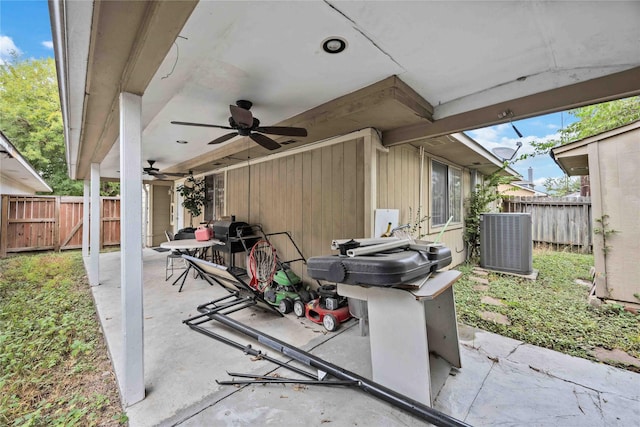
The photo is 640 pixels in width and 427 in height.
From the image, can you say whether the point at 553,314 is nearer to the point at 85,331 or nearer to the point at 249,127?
the point at 249,127

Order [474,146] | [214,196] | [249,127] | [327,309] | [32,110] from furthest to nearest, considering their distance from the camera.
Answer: [32,110]
[214,196]
[474,146]
[327,309]
[249,127]

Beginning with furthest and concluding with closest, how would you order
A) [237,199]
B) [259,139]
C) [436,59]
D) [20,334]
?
[237,199]
[259,139]
[20,334]
[436,59]

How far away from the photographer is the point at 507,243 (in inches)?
200

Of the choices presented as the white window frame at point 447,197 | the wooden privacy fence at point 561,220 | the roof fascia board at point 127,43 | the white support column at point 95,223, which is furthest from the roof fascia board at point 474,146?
the white support column at point 95,223

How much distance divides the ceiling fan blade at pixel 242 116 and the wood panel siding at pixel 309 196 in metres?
1.36

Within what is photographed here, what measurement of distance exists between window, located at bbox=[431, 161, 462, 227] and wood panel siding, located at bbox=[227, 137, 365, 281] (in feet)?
7.00

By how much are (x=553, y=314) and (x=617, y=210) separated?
5.23 ft

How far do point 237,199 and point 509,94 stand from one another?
4.92 meters

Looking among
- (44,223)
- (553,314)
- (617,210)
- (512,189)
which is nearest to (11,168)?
(44,223)

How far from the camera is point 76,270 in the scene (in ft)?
19.1

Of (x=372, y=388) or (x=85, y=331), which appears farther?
(x=85, y=331)

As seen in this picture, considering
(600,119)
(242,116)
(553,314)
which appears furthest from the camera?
(600,119)

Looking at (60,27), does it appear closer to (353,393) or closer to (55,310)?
(353,393)

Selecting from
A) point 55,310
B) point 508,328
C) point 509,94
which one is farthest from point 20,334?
point 509,94
